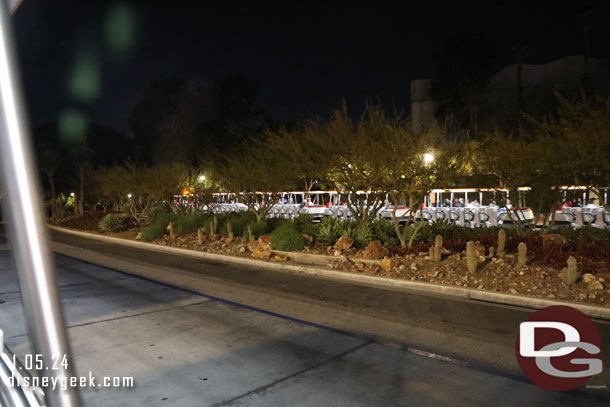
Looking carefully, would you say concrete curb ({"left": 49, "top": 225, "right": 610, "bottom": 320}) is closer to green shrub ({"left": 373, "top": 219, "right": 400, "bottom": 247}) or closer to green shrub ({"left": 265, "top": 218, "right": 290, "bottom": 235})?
green shrub ({"left": 373, "top": 219, "right": 400, "bottom": 247})

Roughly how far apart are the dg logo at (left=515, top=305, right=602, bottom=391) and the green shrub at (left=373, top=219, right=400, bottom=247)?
5831mm

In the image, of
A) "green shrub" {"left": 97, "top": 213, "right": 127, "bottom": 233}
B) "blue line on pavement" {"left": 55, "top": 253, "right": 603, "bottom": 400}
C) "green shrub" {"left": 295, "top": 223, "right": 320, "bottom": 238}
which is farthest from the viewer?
"green shrub" {"left": 97, "top": 213, "right": 127, "bottom": 233}

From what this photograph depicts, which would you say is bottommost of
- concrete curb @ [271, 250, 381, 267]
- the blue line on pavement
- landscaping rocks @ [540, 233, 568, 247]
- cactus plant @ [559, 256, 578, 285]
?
the blue line on pavement

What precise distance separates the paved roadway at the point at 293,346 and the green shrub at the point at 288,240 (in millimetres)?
3658

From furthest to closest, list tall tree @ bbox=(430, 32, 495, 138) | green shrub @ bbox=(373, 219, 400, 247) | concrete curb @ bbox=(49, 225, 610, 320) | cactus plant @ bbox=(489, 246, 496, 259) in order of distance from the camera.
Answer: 1. tall tree @ bbox=(430, 32, 495, 138)
2. green shrub @ bbox=(373, 219, 400, 247)
3. cactus plant @ bbox=(489, 246, 496, 259)
4. concrete curb @ bbox=(49, 225, 610, 320)

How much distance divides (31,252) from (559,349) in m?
6.34

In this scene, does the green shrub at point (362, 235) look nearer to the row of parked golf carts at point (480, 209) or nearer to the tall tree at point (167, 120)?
the row of parked golf carts at point (480, 209)

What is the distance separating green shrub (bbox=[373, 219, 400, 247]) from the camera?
532 inches

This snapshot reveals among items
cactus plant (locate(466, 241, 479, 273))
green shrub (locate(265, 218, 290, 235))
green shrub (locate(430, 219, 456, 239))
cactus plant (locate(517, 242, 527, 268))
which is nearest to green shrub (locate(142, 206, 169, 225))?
green shrub (locate(265, 218, 290, 235))

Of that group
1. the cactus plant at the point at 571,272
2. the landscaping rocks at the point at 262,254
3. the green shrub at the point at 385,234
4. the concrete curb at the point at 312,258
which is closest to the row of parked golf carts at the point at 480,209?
the green shrub at the point at 385,234

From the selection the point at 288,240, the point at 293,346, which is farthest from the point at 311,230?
the point at 293,346

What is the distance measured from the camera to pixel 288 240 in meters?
14.3

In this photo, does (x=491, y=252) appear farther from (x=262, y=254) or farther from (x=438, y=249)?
(x=262, y=254)

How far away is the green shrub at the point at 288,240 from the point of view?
14156 mm
